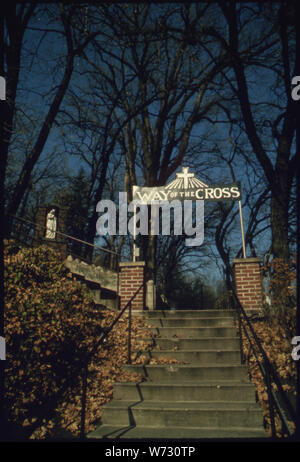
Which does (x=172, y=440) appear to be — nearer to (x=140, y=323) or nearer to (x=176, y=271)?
(x=140, y=323)

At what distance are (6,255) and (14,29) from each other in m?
6.39

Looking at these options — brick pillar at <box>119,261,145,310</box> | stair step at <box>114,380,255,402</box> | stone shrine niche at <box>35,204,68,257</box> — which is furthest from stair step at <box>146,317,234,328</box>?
stone shrine niche at <box>35,204,68,257</box>

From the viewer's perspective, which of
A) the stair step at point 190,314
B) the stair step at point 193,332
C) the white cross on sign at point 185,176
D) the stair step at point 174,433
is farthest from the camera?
the white cross on sign at point 185,176

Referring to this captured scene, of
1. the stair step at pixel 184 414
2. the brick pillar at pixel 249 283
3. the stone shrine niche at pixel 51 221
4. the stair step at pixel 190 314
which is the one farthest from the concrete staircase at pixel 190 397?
the stone shrine niche at pixel 51 221

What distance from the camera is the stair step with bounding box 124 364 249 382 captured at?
5.79 meters

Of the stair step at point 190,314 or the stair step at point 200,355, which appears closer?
the stair step at point 200,355

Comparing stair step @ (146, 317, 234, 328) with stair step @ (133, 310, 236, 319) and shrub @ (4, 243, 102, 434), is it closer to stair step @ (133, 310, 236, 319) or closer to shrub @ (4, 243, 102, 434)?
stair step @ (133, 310, 236, 319)

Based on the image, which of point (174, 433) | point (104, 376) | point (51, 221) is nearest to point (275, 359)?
point (174, 433)

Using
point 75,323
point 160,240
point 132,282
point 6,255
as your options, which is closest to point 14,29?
point 6,255

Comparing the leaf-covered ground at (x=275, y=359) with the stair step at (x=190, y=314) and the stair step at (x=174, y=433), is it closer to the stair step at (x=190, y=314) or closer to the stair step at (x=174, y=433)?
the stair step at (x=174, y=433)

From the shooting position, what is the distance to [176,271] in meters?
29.6

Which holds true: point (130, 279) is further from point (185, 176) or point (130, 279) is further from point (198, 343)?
point (185, 176)

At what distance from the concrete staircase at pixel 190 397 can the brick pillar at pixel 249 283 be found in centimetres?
149

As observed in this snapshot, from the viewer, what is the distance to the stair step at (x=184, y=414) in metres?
4.71
